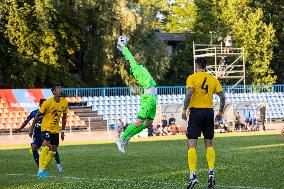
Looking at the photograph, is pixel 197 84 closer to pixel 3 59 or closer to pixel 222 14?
pixel 3 59

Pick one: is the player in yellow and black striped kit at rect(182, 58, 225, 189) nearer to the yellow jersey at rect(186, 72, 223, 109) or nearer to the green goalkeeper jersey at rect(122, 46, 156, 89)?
the yellow jersey at rect(186, 72, 223, 109)

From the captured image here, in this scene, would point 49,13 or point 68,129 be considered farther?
point 49,13

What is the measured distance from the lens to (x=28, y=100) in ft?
169

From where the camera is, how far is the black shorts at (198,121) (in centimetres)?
1348

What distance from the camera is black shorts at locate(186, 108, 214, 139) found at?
1348cm

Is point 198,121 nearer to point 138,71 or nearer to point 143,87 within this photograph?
point 138,71

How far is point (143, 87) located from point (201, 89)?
497 cm

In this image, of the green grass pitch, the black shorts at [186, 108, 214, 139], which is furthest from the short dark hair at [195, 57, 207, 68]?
the green grass pitch

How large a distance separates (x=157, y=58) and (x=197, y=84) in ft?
161

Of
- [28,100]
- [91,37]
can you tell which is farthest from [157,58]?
[28,100]

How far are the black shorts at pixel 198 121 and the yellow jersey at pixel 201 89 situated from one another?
0.09 metres

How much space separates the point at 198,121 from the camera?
44.3 feet

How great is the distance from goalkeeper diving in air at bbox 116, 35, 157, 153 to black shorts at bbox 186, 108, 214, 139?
466 cm

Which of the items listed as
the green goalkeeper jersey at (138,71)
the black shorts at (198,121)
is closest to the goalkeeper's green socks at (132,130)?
the green goalkeeper jersey at (138,71)
